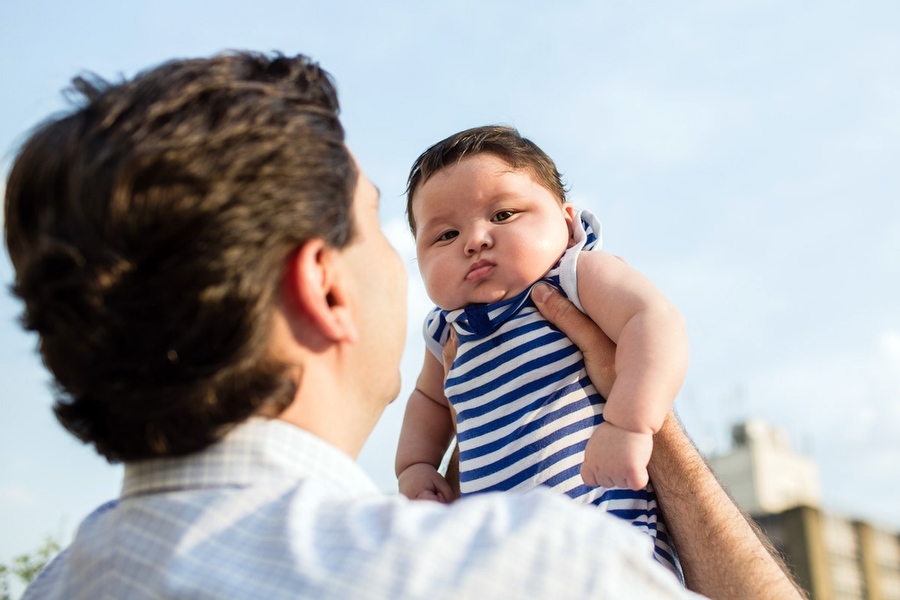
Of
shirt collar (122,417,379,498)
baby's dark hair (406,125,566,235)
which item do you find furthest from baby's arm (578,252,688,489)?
shirt collar (122,417,379,498)

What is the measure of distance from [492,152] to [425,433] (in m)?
0.86

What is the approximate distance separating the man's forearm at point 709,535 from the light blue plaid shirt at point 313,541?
3.42 feet

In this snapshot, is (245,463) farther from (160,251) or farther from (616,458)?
(616,458)

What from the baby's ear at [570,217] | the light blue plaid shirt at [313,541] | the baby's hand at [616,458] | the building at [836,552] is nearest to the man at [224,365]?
the light blue plaid shirt at [313,541]

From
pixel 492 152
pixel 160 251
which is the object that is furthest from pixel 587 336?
pixel 160 251

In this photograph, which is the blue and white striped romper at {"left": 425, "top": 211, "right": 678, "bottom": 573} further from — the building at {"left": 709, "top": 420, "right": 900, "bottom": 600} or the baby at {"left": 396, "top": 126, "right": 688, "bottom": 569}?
the building at {"left": 709, "top": 420, "right": 900, "bottom": 600}

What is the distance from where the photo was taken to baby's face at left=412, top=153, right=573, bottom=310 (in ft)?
7.94

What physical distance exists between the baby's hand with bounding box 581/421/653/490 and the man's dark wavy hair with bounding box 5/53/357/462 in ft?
2.73

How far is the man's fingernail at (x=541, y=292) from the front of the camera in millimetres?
2371

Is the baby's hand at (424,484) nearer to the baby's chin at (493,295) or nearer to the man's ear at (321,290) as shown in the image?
the baby's chin at (493,295)

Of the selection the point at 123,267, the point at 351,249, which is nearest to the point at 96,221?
the point at 123,267

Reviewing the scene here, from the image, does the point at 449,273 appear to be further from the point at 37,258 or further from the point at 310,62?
the point at 37,258

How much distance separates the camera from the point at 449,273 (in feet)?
8.07

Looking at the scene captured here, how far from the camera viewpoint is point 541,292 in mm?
2385
